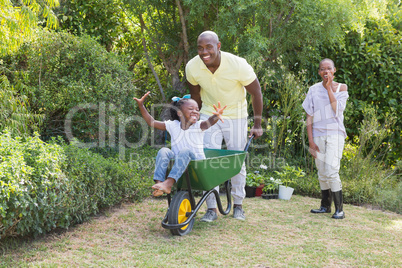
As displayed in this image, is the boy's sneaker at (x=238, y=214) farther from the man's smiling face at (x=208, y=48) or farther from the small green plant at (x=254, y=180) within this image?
the man's smiling face at (x=208, y=48)

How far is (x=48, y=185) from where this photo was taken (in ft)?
9.74

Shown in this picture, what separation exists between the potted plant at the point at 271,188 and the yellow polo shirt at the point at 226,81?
1.61m

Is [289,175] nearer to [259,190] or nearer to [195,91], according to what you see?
[259,190]

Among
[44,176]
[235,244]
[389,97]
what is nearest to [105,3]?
[44,176]

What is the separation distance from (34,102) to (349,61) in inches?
193

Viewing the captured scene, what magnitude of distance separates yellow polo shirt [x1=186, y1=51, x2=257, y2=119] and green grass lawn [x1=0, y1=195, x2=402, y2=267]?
1.14 meters

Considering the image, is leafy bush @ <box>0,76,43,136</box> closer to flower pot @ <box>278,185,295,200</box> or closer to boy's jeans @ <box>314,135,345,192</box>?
boy's jeans @ <box>314,135,345,192</box>

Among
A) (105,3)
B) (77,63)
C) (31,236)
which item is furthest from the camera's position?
(105,3)

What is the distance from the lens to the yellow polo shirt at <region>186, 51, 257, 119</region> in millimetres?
3643

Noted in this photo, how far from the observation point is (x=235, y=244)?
3.24 metres

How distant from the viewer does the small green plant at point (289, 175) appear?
520 cm

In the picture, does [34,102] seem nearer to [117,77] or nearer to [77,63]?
[77,63]

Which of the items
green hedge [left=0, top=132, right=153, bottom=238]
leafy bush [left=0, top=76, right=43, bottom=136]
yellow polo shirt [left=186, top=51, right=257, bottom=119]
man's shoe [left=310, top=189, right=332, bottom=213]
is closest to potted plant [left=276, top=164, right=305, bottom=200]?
man's shoe [left=310, top=189, right=332, bottom=213]

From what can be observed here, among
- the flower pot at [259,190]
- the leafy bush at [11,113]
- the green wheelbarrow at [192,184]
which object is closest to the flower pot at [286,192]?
the flower pot at [259,190]
